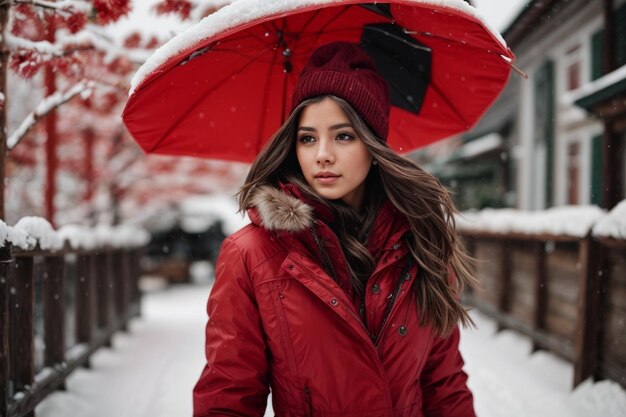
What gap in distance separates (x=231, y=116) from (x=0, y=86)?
132 centimetres

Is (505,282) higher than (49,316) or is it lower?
lower

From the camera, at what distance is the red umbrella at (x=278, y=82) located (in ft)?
7.59

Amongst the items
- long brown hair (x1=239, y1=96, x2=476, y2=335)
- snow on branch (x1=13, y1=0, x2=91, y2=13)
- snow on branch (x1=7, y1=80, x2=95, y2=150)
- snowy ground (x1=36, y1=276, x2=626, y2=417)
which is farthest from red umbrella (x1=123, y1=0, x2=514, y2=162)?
snowy ground (x1=36, y1=276, x2=626, y2=417)

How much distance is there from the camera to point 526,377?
4949 millimetres

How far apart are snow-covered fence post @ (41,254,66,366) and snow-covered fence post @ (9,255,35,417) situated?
748 millimetres

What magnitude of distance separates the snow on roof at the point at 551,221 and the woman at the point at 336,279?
0.95 m

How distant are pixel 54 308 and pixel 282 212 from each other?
3.20 m

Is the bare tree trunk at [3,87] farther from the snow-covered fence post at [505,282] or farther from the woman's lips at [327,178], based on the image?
the snow-covered fence post at [505,282]

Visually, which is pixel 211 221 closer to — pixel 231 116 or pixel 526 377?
pixel 526 377

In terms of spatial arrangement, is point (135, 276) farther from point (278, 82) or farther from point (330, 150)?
point (330, 150)

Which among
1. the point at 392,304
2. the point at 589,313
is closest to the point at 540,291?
the point at 589,313

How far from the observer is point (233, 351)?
1.78 meters

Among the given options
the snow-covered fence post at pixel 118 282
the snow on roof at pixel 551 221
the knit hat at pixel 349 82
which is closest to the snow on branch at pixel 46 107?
the knit hat at pixel 349 82

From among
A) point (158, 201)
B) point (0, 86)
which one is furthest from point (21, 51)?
Answer: point (158, 201)
